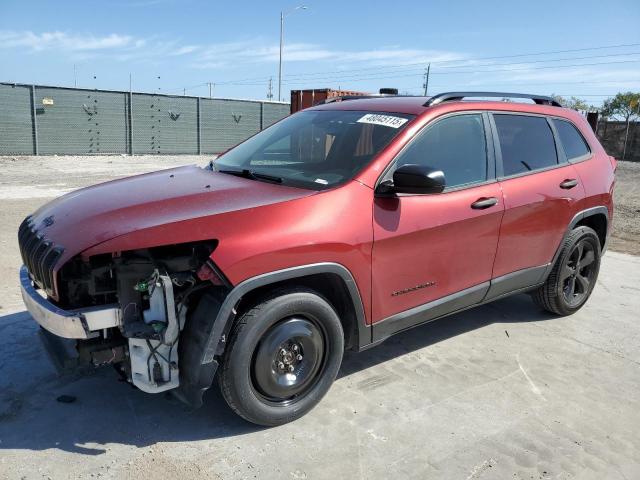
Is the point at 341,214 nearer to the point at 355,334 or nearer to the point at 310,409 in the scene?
the point at 355,334

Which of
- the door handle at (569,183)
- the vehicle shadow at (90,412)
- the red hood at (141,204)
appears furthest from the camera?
the door handle at (569,183)

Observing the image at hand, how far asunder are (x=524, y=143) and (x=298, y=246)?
240 centimetres

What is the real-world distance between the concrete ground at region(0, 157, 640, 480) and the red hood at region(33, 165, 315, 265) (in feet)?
3.36

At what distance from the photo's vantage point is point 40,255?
274cm

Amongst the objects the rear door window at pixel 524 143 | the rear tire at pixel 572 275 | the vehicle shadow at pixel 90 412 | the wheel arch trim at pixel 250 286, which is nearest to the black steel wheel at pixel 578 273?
the rear tire at pixel 572 275

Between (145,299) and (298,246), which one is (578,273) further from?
(145,299)

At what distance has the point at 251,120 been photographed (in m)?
26.0

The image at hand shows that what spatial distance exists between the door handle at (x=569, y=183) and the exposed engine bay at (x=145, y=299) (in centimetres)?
309

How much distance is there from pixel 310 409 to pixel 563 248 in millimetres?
2711

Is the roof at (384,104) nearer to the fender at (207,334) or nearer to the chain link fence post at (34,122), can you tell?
the fender at (207,334)

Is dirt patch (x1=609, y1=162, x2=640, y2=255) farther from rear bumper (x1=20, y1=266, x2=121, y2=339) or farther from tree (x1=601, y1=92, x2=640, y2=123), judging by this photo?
tree (x1=601, y1=92, x2=640, y2=123)

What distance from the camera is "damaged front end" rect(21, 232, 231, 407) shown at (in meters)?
2.59

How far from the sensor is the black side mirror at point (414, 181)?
3105 mm

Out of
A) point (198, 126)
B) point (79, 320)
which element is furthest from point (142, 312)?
point (198, 126)
